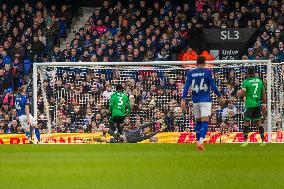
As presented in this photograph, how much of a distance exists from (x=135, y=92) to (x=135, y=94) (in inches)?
2.2

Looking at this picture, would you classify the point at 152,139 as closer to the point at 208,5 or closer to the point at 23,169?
the point at 208,5

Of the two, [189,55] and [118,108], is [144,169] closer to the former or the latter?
[118,108]

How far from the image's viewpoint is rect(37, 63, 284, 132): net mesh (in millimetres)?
23328

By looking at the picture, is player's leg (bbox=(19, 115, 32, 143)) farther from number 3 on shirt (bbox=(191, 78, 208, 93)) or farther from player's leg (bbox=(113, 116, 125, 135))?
number 3 on shirt (bbox=(191, 78, 208, 93))

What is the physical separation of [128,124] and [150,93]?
1061 mm

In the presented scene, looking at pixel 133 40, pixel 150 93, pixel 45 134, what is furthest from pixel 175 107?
pixel 133 40

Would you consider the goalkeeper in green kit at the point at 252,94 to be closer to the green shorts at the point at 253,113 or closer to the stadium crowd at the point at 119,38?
the green shorts at the point at 253,113

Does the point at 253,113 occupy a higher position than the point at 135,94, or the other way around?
the point at 135,94

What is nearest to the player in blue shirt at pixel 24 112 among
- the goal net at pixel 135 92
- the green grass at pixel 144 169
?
→ the goal net at pixel 135 92

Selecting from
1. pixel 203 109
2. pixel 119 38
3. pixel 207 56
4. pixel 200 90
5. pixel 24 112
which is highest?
pixel 119 38

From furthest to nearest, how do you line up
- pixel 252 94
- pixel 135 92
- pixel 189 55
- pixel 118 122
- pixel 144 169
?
1. pixel 189 55
2. pixel 135 92
3. pixel 118 122
4. pixel 252 94
5. pixel 144 169

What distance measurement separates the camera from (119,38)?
29.8 metres

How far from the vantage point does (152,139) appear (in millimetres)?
23500

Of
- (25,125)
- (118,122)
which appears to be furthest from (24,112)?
(118,122)
